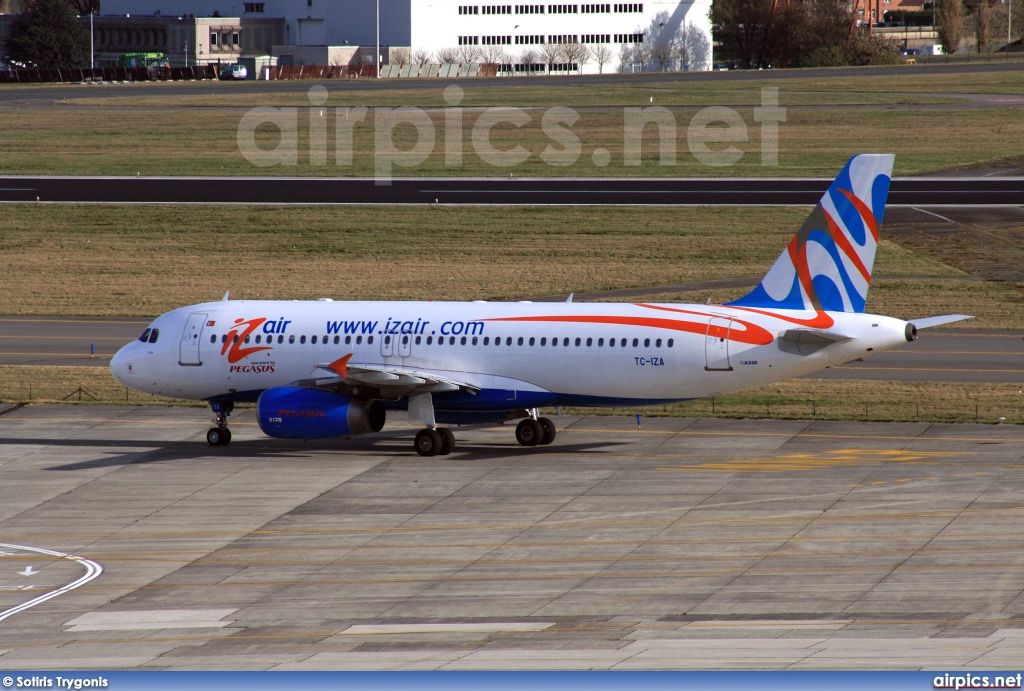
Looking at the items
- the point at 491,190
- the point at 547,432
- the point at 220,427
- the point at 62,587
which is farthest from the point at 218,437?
the point at 491,190

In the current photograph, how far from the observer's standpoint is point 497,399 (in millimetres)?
40219

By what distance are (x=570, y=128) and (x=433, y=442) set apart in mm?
89063

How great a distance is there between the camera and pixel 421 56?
197 meters

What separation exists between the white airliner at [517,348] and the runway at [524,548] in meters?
1.63

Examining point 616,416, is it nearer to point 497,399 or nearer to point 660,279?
point 497,399

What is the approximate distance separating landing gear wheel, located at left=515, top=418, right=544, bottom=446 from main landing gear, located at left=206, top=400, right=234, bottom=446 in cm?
897

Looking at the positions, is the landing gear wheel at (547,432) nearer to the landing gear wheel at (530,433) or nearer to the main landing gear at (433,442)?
the landing gear wheel at (530,433)

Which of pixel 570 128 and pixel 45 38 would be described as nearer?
pixel 570 128

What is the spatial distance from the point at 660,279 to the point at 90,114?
8714cm

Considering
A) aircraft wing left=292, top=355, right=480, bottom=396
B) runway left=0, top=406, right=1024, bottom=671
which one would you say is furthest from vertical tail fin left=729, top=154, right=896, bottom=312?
aircraft wing left=292, top=355, right=480, bottom=396

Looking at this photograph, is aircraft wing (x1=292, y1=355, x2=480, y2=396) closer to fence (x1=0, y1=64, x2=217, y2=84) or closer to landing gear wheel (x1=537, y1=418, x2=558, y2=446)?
landing gear wheel (x1=537, y1=418, x2=558, y2=446)

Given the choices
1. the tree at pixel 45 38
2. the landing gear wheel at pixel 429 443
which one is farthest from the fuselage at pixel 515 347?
the tree at pixel 45 38

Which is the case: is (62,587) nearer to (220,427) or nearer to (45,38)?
(220,427)

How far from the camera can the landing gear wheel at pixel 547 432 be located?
4169 centimetres
